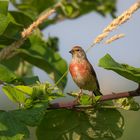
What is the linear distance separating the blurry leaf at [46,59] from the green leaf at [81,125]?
0.39 metres

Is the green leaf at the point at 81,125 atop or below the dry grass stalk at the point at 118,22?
below

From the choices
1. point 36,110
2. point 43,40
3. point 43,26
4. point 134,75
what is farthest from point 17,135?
point 43,26

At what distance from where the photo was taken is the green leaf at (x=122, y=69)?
7.27 ft

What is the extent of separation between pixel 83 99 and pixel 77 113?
0.97 feet

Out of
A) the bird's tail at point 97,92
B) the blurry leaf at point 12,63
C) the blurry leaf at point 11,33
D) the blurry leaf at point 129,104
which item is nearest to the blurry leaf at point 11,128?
the blurry leaf at point 129,104

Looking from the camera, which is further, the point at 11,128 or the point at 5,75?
the point at 5,75

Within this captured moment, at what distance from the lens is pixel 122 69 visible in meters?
2.22

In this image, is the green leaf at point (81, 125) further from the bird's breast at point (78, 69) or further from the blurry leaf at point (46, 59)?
the bird's breast at point (78, 69)

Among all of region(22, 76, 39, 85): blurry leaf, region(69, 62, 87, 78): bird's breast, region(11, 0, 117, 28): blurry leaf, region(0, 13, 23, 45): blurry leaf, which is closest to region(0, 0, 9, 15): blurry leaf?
region(0, 13, 23, 45): blurry leaf

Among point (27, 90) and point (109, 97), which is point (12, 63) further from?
point (109, 97)

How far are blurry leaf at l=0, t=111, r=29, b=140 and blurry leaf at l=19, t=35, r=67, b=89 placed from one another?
793mm

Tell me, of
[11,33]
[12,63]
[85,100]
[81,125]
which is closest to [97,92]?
[12,63]

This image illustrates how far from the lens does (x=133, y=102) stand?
2.54m

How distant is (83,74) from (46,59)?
1050 millimetres
